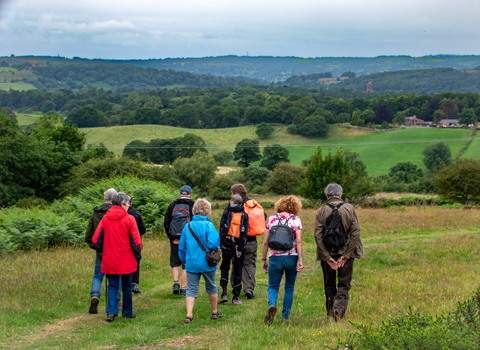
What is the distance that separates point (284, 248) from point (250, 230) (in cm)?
181

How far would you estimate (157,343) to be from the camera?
18.0 feet

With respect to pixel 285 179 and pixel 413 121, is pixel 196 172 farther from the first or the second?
pixel 413 121

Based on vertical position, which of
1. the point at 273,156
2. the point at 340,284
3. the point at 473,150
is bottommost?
the point at 273,156

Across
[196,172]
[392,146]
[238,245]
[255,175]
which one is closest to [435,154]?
[392,146]

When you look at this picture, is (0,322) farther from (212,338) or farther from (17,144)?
(17,144)

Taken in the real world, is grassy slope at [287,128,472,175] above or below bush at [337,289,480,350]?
below

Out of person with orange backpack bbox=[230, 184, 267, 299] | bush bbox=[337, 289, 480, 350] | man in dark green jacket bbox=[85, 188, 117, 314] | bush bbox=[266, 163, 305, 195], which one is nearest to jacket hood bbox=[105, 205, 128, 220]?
man in dark green jacket bbox=[85, 188, 117, 314]

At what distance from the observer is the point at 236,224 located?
7215 mm

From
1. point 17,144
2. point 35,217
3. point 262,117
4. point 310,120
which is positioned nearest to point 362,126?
point 310,120

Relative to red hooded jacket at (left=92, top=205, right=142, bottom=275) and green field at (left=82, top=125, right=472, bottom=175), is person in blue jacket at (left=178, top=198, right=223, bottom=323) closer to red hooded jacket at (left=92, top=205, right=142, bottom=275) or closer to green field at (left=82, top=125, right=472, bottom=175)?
red hooded jacket at (left=92, top=205, right=142, bottom=275)

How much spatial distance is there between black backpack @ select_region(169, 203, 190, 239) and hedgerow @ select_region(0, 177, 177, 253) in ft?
20.9

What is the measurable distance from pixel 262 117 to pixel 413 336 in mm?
140498

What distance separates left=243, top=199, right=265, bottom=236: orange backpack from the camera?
7.55 meters

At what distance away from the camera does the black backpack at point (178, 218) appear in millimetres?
7738
